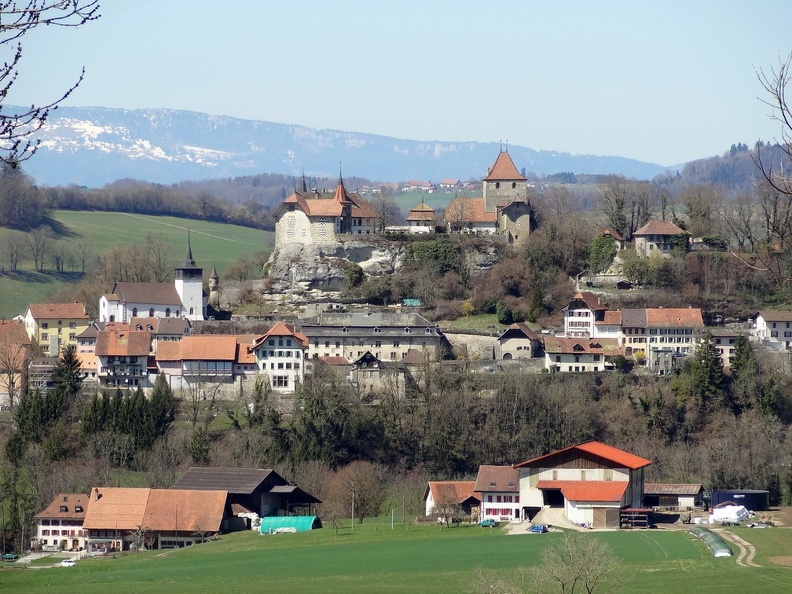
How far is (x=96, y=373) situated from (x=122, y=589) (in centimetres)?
3644

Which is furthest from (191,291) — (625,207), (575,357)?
(625,207)

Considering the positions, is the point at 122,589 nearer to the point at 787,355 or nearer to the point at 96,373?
the point at 96,373

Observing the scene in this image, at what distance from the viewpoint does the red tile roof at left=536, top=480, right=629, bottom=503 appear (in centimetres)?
5438

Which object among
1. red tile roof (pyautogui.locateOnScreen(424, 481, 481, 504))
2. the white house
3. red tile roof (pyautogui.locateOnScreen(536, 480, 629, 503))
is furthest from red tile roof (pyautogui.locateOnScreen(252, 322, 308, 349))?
red tile roof (pyautogui.locateOnScreen(536, 480, 629, 503))

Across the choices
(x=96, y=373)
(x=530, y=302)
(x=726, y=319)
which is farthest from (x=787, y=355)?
(x=96, y=373)

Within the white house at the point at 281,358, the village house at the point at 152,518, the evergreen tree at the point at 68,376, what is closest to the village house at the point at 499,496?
the village house at the point at 152,518

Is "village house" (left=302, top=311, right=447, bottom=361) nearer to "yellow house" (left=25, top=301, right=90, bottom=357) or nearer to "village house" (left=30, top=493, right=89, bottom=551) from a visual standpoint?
"yellow house" (left=25, top=301, right=90, bottom=357)

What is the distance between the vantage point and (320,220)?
86375mm

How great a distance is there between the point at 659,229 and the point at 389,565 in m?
42.7

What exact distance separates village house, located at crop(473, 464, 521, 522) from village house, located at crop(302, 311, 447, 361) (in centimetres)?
1777

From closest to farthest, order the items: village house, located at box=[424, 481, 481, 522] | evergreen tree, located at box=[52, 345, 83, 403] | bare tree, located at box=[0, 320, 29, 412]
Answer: village house, located at box=[424, 481, 481, 522] → evergreen tree, located at box=[52, 345, 83, 403] → bare tree, located at box=[0, 320, 29, 412]

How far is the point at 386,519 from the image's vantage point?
192 feet

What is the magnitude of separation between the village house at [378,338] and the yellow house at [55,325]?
48.4 feet

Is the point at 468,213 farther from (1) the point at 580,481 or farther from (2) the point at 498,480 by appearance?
(1) the point at 580,481
